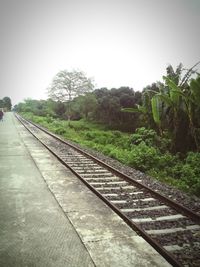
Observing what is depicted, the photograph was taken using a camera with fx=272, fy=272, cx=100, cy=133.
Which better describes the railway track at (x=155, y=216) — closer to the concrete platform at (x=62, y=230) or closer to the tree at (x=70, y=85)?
the concrete platform at (x=62, y=230)

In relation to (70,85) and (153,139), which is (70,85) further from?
(153,139)

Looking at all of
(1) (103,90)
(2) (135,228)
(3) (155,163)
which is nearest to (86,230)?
(2) (135,228)

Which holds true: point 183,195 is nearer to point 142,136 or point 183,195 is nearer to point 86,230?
point 86,230

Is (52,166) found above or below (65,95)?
below

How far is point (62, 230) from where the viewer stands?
5.29m

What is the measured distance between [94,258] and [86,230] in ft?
3.48

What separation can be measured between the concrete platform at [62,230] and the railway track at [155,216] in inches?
8.7

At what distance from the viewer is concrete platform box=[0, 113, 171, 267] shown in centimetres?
433

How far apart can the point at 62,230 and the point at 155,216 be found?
230cm

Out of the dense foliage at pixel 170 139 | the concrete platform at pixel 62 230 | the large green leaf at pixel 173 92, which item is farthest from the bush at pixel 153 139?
the concrete platform at pixel 62 230

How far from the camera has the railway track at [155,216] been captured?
479cm

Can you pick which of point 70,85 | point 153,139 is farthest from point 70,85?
point 153,139

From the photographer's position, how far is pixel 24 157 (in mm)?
13266

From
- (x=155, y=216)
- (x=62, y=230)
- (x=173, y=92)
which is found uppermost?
(x=173, y=92)
